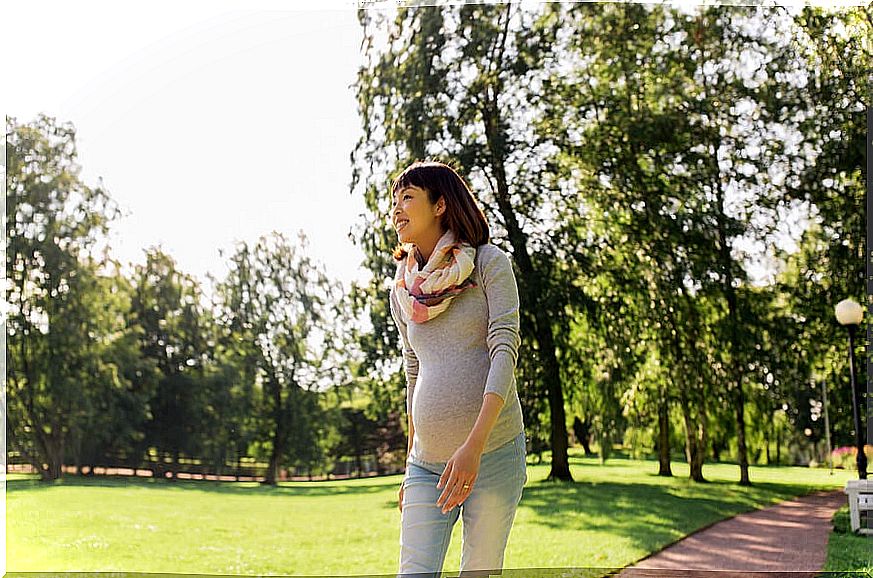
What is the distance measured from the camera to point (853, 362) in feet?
17.3

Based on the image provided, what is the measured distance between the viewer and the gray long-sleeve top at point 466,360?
5.26 feet

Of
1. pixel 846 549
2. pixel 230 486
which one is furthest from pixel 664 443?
pixel 230 486

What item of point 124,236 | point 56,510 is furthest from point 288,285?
point 56,510

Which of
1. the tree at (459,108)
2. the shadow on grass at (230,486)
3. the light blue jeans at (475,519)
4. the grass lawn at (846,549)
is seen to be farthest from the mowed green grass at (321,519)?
the light blue jeans at (475,519)

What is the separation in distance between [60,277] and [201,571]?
182cm

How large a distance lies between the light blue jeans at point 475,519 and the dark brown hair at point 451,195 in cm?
38

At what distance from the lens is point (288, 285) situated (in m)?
5.49

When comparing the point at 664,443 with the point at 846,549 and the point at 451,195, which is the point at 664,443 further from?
the point at 451,195

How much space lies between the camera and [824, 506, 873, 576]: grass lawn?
13.4ft

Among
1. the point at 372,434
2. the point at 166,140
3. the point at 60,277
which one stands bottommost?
the point at 372,434

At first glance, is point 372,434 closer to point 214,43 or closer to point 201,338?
point 201,338

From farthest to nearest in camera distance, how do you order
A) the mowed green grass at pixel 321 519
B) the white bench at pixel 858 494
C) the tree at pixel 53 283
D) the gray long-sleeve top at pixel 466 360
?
the tree at pixel 53 283
the mowed green grass at pixel 321 519
the white bench at pixel 858 494
the gray long-sleeve top at pixel 466 360

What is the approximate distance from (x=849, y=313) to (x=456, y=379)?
A: 425 cm

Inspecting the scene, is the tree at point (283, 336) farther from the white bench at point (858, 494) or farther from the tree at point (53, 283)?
the white bench at point (858, 494)
